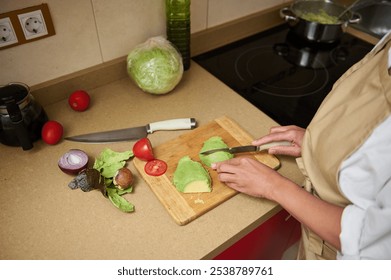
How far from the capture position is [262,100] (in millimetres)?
1130

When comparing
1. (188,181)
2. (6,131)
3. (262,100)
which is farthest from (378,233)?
(6,131)

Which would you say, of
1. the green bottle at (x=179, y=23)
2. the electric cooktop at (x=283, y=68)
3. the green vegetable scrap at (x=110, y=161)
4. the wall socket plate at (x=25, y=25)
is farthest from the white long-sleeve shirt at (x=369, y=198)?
the wall socket plate at (x=25, y=25)

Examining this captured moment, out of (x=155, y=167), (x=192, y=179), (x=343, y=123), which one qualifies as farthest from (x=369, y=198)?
(x=155, y=167)

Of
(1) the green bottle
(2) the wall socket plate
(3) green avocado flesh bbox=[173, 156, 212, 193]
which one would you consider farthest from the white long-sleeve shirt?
(2) the wall socket plate

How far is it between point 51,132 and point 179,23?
0.56 metres

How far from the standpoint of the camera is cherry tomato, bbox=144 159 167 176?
85 centimetres

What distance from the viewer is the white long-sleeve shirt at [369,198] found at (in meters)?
0.56

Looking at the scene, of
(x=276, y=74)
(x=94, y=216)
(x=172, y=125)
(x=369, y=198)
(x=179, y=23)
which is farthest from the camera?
(x=276, y=74)

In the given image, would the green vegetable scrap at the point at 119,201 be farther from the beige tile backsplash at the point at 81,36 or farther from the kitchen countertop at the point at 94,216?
the beige tile backsplash at the point at 81,36

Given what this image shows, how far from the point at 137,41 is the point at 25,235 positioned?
0.72m

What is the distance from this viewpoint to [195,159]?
35.0 inches

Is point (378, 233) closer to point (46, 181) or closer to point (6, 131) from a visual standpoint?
point (46, 181)

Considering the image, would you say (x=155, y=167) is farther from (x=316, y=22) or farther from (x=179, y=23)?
(x=316, y=22)

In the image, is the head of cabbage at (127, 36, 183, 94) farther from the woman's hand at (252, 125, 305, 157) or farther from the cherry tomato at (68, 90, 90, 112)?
the woman's hand at (252, 125, 305, 157)
